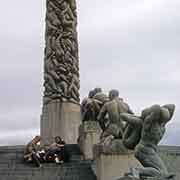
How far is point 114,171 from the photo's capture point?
33.7 feet

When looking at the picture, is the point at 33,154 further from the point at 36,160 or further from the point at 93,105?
the point at 93,105

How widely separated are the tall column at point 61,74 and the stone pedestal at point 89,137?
3.40 meters

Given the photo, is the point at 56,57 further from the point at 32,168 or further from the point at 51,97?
the point at 32,168

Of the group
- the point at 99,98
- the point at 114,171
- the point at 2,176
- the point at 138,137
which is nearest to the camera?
the point at 138,137

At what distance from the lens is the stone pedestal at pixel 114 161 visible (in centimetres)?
1020

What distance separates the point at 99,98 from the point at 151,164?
235 inches

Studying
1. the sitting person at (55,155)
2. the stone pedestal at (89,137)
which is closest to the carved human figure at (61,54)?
the stone pedestal at (89,137)

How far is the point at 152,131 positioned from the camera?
8.27m

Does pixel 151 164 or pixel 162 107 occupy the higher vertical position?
pixel 162 107

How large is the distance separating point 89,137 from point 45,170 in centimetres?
221

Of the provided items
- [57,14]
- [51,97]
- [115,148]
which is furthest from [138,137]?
[57,14]

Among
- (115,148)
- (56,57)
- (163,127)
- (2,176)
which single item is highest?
(56,57)

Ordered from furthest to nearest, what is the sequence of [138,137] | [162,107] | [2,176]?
1. [2,176]
2. [138,137]
3. [162,107]

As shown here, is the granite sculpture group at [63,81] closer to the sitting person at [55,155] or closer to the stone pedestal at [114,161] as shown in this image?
the sitting person at [55,155]
